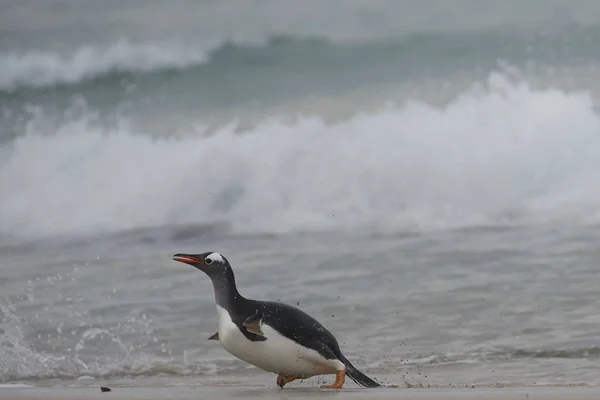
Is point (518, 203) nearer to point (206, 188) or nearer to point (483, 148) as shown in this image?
point (483, 148)

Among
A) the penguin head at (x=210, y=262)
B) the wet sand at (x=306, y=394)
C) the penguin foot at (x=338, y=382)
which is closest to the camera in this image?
the wet sand at (x=306, y=394)

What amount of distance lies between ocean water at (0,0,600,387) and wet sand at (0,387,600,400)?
1972 millimetres

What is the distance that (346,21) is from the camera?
548 cm

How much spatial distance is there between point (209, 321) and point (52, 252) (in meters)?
0.93

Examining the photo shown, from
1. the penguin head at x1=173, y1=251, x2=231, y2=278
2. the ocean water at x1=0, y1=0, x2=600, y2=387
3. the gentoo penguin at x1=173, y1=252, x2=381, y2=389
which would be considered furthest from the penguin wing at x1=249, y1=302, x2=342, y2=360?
the ocean water at x1=0, y1=0, x2=600, y2=387

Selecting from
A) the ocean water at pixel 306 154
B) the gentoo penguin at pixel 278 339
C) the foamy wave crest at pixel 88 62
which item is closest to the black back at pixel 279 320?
the gentoo penguin at pixel 278 339

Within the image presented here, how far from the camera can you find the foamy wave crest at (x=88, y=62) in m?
5.54

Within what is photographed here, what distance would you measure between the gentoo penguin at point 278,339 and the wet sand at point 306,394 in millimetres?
118

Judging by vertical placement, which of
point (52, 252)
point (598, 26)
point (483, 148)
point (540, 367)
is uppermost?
point (598, 26)

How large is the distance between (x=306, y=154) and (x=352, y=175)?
0.23 metres

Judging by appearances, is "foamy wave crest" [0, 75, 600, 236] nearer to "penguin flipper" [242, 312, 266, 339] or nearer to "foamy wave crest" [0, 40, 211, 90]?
"foamy wave crest" [0, 40, 211, 90]

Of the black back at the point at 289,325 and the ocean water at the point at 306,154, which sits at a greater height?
the ocean water at the point at 306,154

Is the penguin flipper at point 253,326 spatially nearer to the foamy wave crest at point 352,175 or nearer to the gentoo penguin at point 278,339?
the gentoo penguin at point 278,339

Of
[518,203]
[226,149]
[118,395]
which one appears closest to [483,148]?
[518,203]
